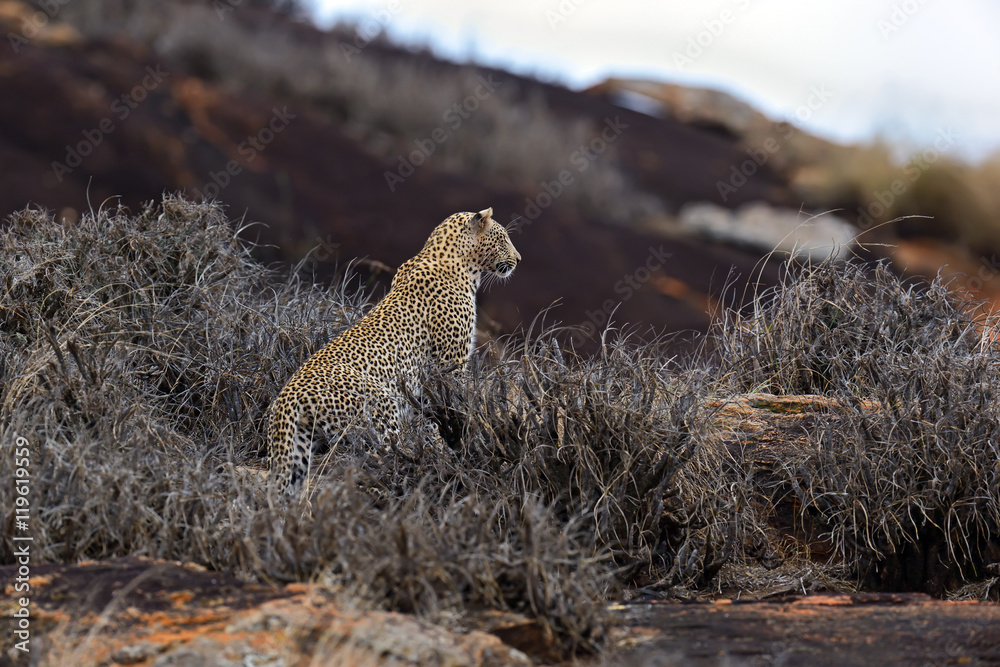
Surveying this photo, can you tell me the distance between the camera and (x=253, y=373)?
7.47 m

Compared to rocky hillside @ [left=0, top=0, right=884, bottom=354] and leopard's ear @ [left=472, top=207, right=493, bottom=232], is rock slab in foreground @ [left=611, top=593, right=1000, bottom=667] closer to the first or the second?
leopard's ear @ [left=472, top=207, right=493, bottom=232]

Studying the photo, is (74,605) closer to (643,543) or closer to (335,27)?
(643,543)

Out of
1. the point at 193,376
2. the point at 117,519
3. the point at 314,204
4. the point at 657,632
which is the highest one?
the point at 314,204

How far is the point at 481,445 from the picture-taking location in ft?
20.3

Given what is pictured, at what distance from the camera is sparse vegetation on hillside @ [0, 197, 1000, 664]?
455 cm

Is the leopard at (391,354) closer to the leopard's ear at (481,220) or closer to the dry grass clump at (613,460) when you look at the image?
the leopard's ear at (481,220)

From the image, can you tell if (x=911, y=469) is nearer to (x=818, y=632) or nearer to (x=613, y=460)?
(x=613, y=460)

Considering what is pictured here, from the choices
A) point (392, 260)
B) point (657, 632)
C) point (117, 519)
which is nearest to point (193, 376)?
point (117, 519)

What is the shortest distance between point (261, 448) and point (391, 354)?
3.37 ft

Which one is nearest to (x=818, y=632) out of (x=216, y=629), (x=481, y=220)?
(x=216, y=629)

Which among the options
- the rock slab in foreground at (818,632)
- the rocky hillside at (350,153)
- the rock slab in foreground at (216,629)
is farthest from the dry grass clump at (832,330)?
the rocky hillside at (350,153)

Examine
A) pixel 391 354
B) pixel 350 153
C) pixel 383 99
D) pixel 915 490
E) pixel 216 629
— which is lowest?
pixel 216 629

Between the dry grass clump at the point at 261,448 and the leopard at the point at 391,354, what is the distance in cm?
22

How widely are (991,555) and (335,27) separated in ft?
122
